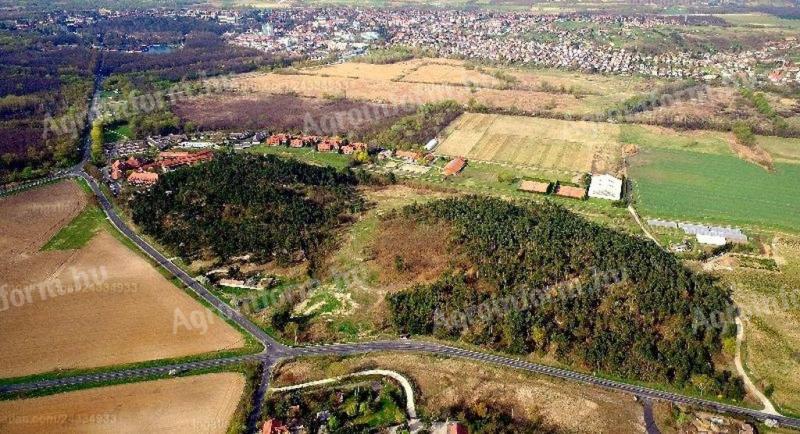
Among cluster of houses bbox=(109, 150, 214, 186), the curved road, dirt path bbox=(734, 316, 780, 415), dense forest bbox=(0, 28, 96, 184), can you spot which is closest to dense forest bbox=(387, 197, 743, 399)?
dirt path bbox=(734, 316, 780, 415)

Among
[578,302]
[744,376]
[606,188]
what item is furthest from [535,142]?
[744,376]

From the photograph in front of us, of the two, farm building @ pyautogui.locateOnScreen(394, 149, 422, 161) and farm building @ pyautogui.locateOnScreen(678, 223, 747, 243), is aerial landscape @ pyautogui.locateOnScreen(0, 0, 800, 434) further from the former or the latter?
farm building @ pyautogui.locateOnScreen(678, 223, 747, 243)

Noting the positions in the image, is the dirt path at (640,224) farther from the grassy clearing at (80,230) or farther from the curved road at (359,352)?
the grassy clearing at (80,230)

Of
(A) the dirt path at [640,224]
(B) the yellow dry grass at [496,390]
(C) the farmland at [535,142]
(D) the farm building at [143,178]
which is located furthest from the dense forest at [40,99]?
(A) the dirt path at [640,224]

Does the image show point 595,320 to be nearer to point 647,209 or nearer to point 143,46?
point 647,209

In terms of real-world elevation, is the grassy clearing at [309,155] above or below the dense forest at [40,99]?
below

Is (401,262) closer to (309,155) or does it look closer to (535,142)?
(309,155)
